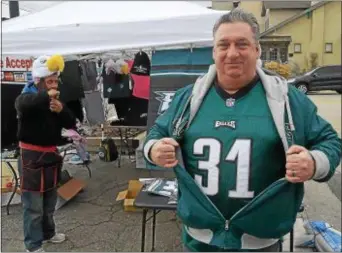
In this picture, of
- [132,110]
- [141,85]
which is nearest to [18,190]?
[141,85]

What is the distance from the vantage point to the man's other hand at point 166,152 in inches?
59.6

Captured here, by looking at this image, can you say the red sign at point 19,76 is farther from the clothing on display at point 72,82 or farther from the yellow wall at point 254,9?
the yellow wall at point 254,9

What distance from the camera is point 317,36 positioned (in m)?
27.8

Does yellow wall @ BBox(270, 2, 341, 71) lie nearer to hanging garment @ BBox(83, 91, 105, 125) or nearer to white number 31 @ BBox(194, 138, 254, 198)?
hanging garment @ BBox(83, 91, 105, 125)

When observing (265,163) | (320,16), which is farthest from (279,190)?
(320,16)

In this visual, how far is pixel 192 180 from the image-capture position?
1.56 meters

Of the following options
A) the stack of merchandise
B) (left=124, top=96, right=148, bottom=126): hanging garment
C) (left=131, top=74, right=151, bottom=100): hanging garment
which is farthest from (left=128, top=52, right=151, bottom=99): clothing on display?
the stack of merchandise

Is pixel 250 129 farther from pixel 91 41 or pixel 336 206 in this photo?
pixel 336 206

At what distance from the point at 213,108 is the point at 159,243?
241cm

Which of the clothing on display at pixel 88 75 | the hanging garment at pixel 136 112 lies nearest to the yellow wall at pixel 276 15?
the hanging garment at pixel 136 112

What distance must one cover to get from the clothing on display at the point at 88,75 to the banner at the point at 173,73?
101 inches

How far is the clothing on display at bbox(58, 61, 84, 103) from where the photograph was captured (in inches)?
234

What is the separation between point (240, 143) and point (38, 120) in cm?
204

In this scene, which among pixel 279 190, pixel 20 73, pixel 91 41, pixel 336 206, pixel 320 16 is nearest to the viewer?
pixel 279 190
